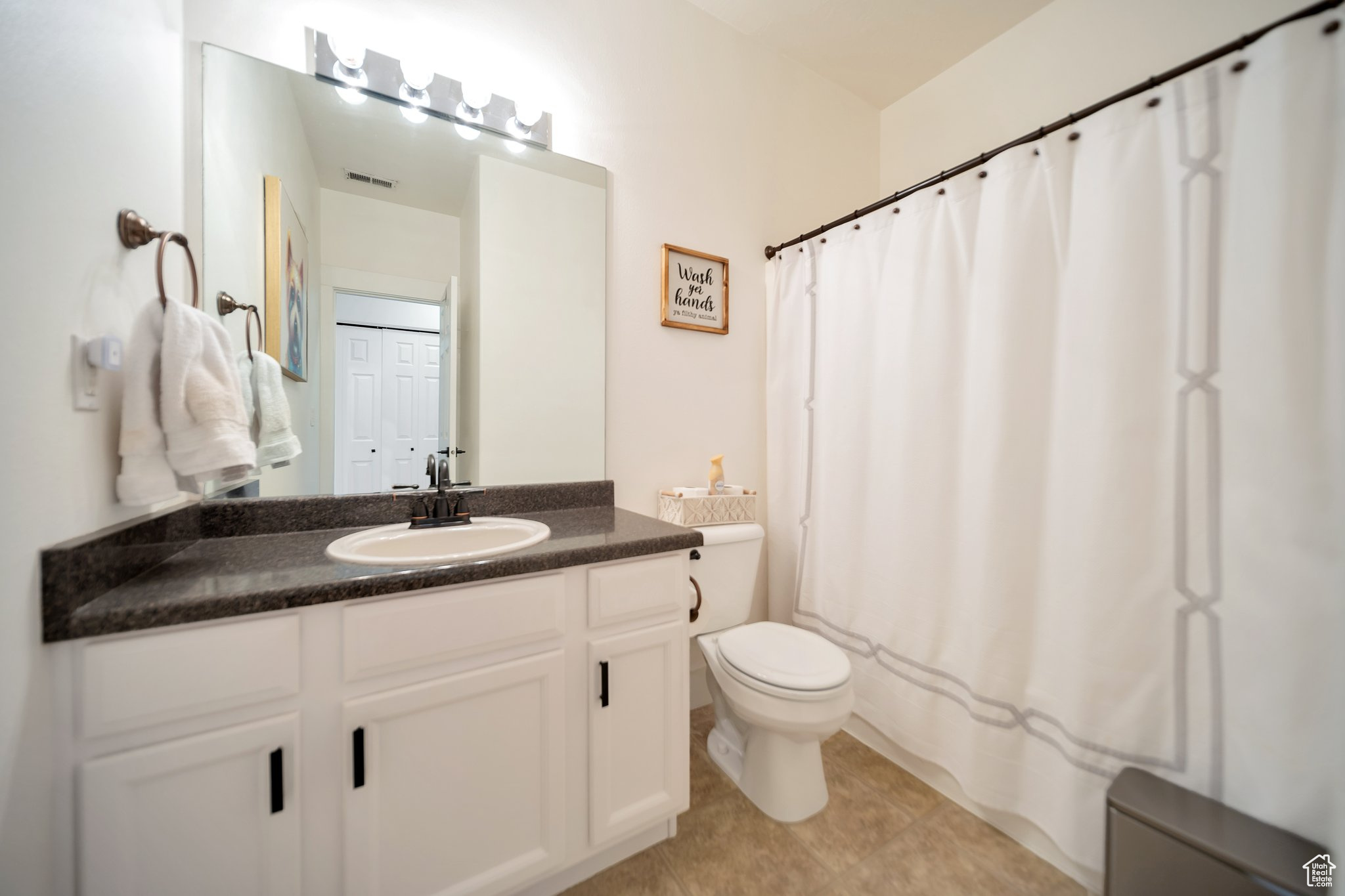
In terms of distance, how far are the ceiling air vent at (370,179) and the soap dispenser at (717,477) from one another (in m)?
1.34

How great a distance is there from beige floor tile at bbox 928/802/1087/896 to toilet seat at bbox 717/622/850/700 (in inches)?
21.2

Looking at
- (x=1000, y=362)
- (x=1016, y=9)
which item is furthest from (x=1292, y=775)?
(x=1016, y=9)

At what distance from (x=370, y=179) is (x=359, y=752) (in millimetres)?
1451

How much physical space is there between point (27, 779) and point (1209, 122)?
234 cm

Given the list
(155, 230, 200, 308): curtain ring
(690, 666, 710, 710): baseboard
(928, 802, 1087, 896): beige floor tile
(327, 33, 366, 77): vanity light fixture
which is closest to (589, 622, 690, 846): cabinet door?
(690, 666, 710, 710): baseboard

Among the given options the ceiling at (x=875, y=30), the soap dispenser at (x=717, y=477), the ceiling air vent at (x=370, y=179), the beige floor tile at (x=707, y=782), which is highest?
the ceiling at (x=875, y=30)

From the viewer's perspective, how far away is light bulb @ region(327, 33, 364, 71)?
1.28 metres

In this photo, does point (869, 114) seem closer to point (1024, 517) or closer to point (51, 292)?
point (1024, 517)

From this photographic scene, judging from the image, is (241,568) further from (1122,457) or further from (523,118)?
(1122,457)

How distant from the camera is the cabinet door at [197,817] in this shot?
70 cm

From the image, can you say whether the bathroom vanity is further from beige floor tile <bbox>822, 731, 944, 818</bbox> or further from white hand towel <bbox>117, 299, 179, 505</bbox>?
beige floor tile <bbox>822, 731, 944, 818</bbox>

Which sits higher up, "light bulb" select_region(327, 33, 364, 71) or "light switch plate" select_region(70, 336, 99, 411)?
"light bulb" select_region(327, 33, 364, 71)

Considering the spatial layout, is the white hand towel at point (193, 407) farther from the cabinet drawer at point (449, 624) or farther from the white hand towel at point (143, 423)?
the cabinet drawer at point (449, 624)

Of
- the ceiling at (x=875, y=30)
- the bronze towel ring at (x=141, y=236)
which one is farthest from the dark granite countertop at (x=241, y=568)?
the ceiling at (x=875, y=30)
